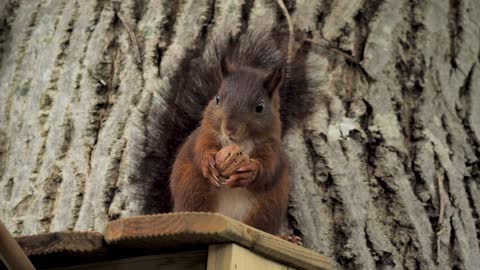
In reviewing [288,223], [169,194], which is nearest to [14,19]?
[169,194]

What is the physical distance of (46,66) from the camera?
2650mm

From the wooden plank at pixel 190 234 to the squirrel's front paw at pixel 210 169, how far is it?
41 centimetres

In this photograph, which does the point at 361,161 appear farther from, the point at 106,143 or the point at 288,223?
the point at 106,143

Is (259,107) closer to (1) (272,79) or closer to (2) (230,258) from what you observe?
(1) (272,79)

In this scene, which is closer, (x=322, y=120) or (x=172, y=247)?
(x=172, y=247)

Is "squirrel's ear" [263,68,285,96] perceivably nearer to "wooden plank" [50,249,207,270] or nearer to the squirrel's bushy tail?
the squirrel's bushy tail

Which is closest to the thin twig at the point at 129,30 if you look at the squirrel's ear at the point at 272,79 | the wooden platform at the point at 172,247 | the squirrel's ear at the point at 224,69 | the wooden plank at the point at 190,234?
the squirrel's ear at the point at 224,69

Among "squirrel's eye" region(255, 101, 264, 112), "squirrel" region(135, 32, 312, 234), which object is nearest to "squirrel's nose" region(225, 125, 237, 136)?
"squirrel" region(135, 32, 312, 234)

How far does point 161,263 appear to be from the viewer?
170 centimetres

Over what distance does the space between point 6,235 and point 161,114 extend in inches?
36.4

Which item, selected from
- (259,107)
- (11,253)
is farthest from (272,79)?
(11,253)

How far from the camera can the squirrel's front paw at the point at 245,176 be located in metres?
2.01

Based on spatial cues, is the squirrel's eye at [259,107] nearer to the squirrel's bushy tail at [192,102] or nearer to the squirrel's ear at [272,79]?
the squirrel's ear at [272,79]

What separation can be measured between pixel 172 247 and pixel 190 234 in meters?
0.13
